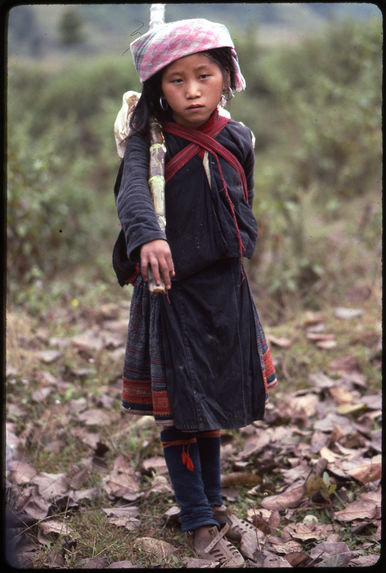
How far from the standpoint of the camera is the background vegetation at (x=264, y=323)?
7.60ft

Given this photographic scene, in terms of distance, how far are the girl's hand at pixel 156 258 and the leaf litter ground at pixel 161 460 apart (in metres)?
0.94

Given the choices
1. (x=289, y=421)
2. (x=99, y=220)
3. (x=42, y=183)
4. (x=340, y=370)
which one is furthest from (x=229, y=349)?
(x=99, y=220)

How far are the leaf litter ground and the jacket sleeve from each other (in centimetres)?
100

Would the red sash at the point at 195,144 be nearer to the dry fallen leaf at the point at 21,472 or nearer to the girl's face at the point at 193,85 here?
the girl's face at the point at 193,85

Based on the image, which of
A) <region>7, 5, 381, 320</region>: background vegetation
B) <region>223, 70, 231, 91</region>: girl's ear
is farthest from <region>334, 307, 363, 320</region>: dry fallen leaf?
<region>223, 70, 231, 91</region>: girl's ear

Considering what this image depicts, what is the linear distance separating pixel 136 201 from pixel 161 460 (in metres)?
1.28

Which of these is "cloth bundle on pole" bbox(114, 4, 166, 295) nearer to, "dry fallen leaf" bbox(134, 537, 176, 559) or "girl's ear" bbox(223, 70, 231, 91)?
"girl's ear" bbox(223, 70, 231, 91)

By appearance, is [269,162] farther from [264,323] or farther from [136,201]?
[136,201]

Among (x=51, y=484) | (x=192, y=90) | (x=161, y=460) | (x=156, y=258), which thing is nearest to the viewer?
(x=156, y=258)

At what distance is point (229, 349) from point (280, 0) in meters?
1.09

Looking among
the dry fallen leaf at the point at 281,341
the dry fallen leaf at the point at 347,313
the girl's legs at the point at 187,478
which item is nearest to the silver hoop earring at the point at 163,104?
the girl's legs at the point at 187,478

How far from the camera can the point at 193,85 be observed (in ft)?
6.03

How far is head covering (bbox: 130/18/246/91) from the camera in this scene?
1.80 m

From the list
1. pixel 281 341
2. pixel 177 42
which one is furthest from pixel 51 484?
pixel 177 42
